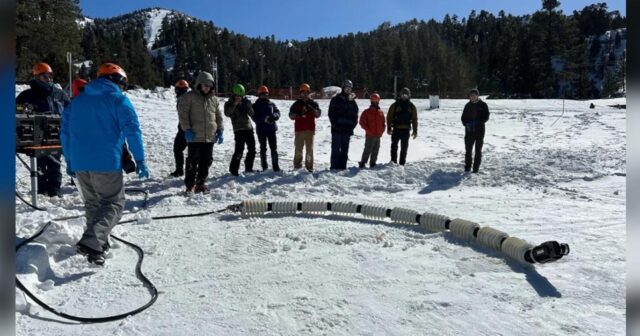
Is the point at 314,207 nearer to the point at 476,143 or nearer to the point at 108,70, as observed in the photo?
the point at 108,70

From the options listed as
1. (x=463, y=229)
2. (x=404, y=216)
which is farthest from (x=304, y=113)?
(x=463, y=229)

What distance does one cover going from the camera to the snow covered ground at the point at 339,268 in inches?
129

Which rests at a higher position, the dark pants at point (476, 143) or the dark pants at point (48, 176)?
the dark pants at point (476, 143)

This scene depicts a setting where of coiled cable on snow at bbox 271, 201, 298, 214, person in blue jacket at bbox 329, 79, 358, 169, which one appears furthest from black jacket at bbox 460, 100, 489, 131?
coiled cable on snow at bbox 271, 201, 298, 214

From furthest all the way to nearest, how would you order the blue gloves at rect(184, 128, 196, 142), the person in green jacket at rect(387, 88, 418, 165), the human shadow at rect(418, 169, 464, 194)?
the person in green jacket at rect(387, 88, 418, 165) → the human shadow at rect(418, 169, 464, 194) → the blue gloves at rect(184, 128, 196, 142)

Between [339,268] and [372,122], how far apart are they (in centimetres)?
655

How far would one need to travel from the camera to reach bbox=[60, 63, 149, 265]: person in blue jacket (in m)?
4.52

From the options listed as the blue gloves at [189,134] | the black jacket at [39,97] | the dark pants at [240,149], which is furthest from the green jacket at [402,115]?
the black jacket at [39,97]

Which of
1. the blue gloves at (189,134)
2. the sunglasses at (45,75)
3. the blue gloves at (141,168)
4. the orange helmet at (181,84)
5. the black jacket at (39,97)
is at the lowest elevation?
the blue gloves at (141,168)

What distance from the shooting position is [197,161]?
783 cm

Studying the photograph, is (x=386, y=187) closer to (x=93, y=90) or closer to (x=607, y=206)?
(x=607, y=206)

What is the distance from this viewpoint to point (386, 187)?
8.68 meters

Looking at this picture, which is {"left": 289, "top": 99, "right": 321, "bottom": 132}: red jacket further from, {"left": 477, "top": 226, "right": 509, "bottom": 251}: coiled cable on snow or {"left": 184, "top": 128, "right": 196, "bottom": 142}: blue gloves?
{"left": 477, "top": 226, "right": 509, "bottom": 251}: coiled cable on snow

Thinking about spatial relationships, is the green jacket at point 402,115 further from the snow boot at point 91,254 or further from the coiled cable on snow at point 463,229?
the snow boot at point 91,254
